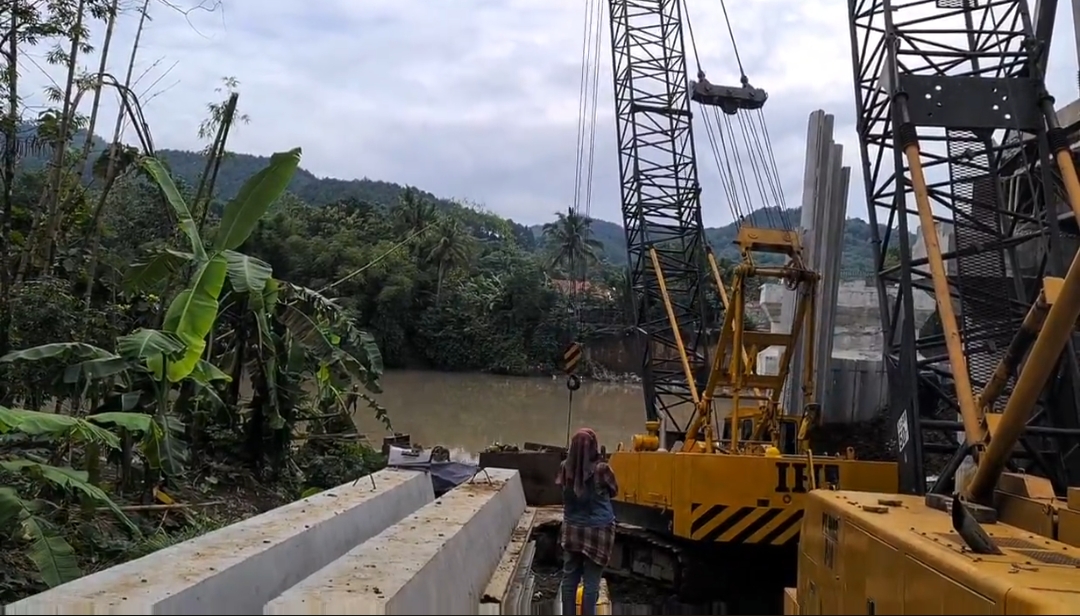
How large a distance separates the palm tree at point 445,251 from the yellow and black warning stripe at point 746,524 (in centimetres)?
4509

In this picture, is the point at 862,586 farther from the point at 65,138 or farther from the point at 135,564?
the point at 65,138

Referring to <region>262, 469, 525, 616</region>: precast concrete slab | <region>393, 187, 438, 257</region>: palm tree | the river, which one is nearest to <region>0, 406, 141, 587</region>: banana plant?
<region>262, 469, 525, 616</region>: precast concrete slab

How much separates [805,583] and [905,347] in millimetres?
4143

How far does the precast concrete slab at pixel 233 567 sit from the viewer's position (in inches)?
136

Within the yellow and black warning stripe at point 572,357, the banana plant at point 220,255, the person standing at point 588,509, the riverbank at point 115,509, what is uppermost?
the banana plant at point 220,255

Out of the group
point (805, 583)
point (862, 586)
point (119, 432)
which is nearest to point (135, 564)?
point (862, 586)

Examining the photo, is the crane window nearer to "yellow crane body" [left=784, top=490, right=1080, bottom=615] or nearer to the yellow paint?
"yellow crane body" [left=784, top=490, right=1080, bottom=615]

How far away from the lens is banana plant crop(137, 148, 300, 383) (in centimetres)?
966

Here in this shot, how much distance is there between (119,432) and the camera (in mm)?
10844

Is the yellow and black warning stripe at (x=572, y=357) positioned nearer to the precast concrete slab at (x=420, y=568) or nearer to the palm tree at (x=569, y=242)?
the precast concrete slab at (x=420, y=568)

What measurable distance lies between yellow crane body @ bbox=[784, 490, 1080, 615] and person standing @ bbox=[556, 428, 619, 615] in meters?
1.39

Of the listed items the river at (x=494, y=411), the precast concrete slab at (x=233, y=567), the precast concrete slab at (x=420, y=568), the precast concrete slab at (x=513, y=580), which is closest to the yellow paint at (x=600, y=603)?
the precast concrete slab at (x=513, y=580)

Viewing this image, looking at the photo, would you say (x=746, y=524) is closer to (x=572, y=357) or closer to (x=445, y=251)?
(x=572, y=357)

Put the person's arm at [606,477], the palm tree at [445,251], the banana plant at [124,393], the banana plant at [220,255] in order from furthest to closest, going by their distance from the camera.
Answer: the palm tree at [445,251], the banana plant at [220,255], the banana plant at [124,393], the person's arm at [606,477]
